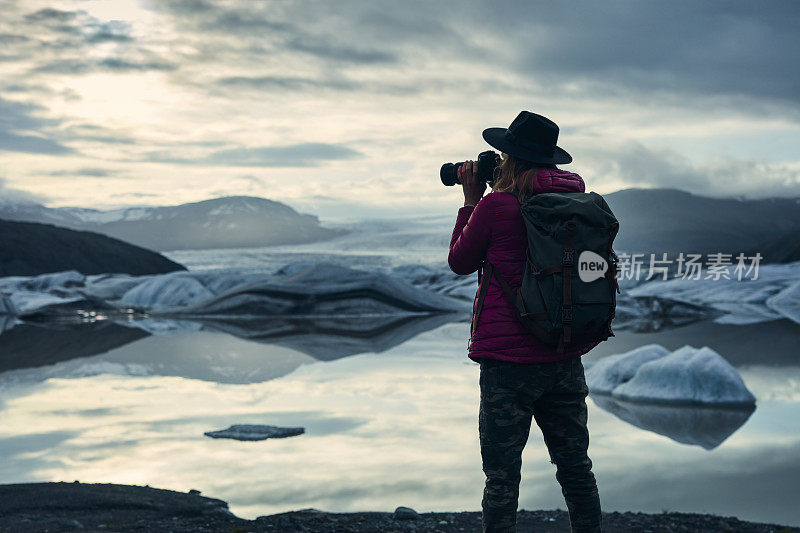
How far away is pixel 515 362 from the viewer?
317 cm

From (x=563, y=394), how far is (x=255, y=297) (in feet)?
65.4

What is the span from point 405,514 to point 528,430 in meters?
1.58

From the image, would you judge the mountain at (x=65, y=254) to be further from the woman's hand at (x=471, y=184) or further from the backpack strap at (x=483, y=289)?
the backpack strap at (x=483, y=289)

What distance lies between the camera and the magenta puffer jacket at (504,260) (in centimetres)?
317

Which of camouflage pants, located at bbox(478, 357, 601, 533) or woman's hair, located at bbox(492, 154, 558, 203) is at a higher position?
woman's hair, located at bbox(492, 154, 558, 203)

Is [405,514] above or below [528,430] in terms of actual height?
below

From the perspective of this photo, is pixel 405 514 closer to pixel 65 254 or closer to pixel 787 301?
pixel 787 301

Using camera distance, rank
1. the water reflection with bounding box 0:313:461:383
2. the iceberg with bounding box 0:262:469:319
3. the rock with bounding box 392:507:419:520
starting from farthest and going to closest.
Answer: the iceberg with bounding box 0:262:469:319 → the water reflection with bounding box 0:313:461:383 → the rock with bounding box 392:507:419:520

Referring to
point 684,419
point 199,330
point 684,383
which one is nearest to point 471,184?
point 684,419

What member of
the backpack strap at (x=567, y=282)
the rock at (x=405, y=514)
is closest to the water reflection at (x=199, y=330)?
the rock at (x=405, y=514)

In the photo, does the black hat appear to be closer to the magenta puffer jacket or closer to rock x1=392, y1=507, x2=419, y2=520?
the magenta puffer jacket

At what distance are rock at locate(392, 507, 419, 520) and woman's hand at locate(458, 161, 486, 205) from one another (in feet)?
6.32

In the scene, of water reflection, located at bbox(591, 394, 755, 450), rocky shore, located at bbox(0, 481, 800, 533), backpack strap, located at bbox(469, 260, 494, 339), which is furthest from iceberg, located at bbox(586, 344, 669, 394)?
backpack strap, located at bbox(469, 260, 494, 339)

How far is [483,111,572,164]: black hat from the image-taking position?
10.8ft
